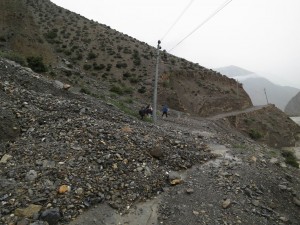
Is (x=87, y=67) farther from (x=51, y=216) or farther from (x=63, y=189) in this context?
(x=51, y=216)

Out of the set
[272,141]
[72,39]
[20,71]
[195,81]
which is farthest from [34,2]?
[272,141]

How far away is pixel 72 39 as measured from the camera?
1898 inches

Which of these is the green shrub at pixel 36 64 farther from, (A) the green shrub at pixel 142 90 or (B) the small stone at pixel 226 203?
(B) the small stone at pixel 226 203

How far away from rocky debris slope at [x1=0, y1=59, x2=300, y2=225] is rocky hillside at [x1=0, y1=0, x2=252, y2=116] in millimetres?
16781

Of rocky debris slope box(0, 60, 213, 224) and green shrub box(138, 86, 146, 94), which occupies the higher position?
green shrub box(138, 86, 146, 94)

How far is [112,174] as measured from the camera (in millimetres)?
11344

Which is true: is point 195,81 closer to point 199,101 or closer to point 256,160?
point 199,101

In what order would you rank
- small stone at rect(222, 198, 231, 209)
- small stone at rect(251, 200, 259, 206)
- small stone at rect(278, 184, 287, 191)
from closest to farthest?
small stone at rect(222, 198, 231, 209) < small stone at rect(251, 200, 259, 206) < small stone at rect(278, 184, 287, 191)

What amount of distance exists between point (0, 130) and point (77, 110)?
4775 millimetres

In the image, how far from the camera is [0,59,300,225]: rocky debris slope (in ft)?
32.4

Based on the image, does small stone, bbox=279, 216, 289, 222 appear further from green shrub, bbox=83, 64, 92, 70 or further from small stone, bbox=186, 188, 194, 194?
green shrub, bbox=83, 64, 92, 70

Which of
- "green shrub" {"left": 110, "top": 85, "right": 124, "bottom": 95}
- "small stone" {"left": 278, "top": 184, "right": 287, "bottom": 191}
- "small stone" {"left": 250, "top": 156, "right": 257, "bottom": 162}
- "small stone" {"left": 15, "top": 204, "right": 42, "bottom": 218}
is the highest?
"green shrub" {"left": 110, "top": 85, "right": 124, "bottom": 95}

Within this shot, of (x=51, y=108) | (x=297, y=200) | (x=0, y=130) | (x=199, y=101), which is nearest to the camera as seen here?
(x=297, y=200)

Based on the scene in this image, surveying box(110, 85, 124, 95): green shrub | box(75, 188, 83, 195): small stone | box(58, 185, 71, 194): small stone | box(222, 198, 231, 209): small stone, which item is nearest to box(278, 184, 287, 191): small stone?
box(222, 198, 231, 209): small stone
